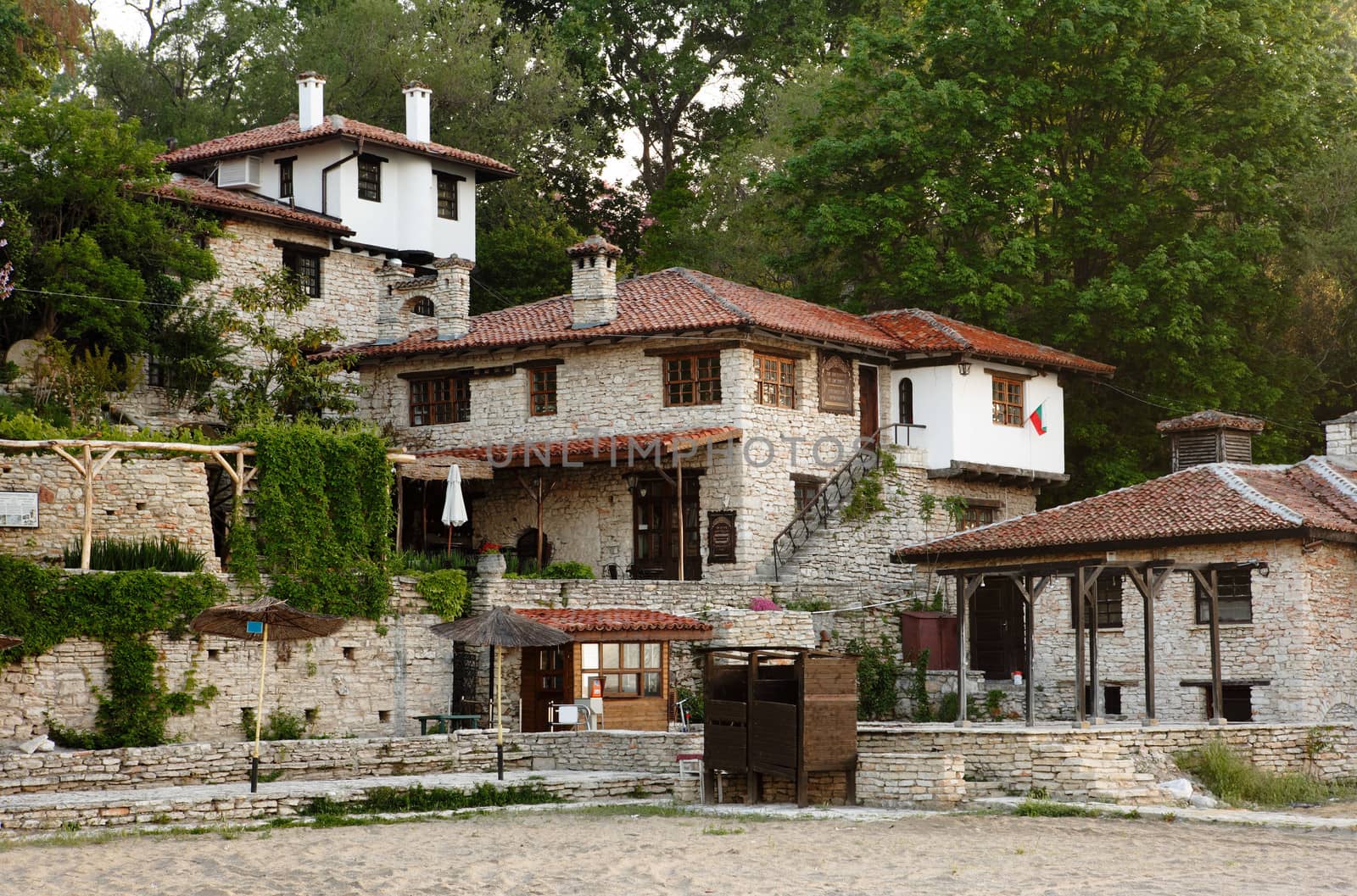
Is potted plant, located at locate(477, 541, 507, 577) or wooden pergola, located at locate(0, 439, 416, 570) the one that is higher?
wooden pergola, located at locate(0, 439, 416, 570)

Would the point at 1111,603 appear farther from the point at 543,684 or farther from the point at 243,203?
the point at 243,203

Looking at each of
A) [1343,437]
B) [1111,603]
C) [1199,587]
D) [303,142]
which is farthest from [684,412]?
[303,142]

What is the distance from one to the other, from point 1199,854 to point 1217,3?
25.9 m

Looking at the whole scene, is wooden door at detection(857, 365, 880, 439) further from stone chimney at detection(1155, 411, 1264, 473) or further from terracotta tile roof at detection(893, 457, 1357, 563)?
stone chimney at detection(1155, 411, 1264, 473)

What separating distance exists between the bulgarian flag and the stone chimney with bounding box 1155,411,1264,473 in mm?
4336

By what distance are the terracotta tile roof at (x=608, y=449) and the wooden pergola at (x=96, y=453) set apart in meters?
5.79

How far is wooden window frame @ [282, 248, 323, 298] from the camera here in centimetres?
3803

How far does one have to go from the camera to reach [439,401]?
3581 centimetres

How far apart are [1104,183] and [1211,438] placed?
8390mm

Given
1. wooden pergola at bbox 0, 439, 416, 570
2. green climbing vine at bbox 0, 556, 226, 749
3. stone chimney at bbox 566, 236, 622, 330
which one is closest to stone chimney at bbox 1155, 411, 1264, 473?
stone chimney at bbox 566, 236, 622, 330

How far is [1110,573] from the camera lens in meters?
27.4

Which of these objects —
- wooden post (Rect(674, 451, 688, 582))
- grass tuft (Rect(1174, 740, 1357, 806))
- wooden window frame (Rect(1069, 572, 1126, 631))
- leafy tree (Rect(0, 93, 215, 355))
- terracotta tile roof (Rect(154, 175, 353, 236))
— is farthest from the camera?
terracotta tile roof (Rect(154, 175, 353, 236))

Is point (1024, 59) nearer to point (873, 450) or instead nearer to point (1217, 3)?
point (1217, 3)

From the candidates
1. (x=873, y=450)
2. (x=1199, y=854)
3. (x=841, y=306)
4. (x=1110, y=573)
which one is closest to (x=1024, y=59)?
(x=841, y=306)
